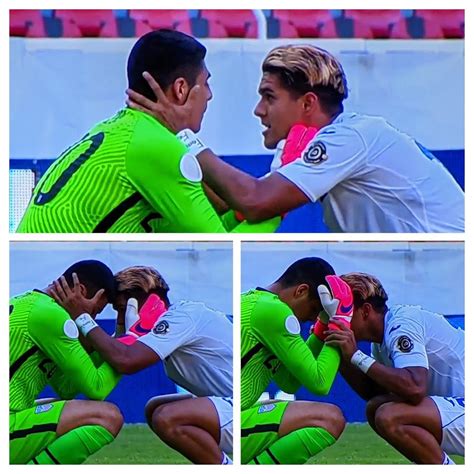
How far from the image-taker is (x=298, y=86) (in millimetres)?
5371

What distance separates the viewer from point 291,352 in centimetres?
537

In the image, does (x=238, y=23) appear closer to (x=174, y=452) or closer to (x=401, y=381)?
(x=401, y=381)

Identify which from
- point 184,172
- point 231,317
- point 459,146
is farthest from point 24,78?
point 459,146

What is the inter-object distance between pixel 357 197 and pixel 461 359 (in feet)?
2.34

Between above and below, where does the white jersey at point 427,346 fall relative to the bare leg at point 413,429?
above

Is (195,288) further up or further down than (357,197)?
further down

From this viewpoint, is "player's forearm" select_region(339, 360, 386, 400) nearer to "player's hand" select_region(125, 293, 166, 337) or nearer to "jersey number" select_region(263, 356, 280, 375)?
"jersey number" select_region(263, 356, 280, 375)

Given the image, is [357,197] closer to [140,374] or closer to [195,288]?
[195,288]

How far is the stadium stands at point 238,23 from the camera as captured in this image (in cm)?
532

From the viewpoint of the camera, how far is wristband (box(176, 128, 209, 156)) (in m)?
5.30

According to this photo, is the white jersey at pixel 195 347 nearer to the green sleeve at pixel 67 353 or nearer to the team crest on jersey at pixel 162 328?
the team crest on jersey at pixel 162 328

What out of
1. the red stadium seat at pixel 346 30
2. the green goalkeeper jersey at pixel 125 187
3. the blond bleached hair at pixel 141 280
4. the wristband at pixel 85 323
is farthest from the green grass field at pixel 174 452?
the red stadium seat at pixel 346 30

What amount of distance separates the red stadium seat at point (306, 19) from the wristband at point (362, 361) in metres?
1.17

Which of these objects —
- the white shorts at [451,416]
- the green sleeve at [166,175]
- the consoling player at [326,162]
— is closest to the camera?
the green sleeve at [166,175]
